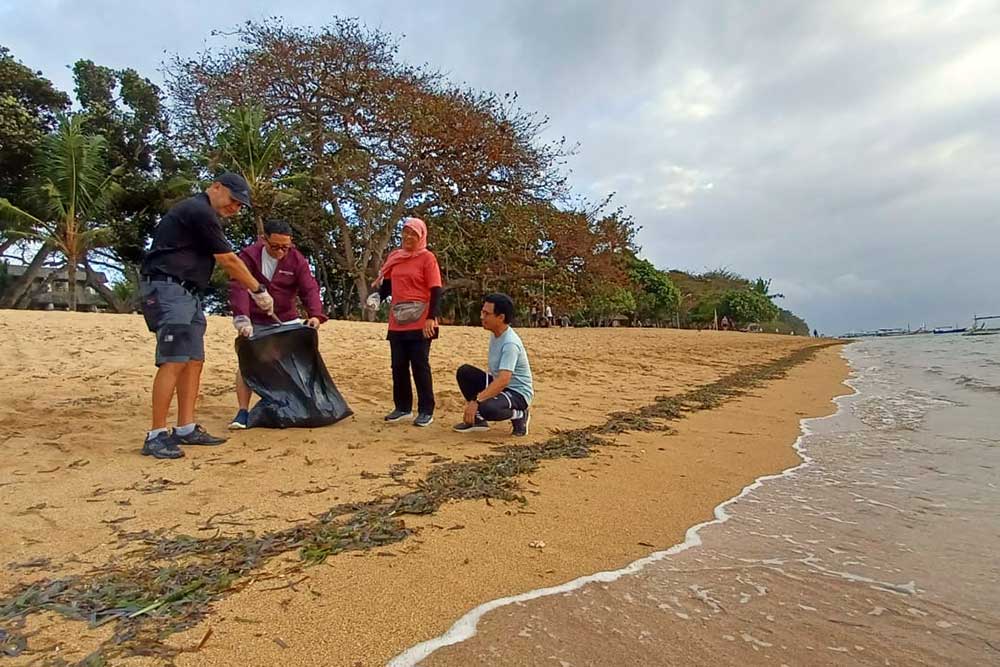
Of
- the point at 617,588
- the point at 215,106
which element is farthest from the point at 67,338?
the point at 215,106

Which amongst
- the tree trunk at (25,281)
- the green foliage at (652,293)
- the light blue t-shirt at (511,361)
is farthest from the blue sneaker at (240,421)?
the green foliage at (652,293)

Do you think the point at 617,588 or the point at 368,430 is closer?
the point at 617,588

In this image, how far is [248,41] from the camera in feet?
55.5

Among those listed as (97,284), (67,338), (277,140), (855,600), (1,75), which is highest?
(1,75)

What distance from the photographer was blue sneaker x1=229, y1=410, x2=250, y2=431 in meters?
3.81

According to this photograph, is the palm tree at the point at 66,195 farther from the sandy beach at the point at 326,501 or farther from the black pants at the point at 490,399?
the black pants at the point at 490,399

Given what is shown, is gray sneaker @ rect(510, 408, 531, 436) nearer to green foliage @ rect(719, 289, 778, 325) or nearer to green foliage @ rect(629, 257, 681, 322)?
green foliage @ rect(629, 257, 681, 322)

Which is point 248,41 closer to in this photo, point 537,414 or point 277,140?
point 277,140

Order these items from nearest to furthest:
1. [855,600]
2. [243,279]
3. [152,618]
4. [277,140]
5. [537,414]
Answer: [152,618] → [855,600] → [243,279] → [537,414] → [277,140]

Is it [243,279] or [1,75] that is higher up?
[1,75]

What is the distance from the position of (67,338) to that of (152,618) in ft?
22.6

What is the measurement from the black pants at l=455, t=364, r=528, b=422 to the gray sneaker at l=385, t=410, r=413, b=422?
50 centimetres

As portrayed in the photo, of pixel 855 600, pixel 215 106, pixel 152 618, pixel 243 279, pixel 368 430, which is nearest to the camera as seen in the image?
pixel 152 618

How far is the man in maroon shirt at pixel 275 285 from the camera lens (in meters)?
3.87
